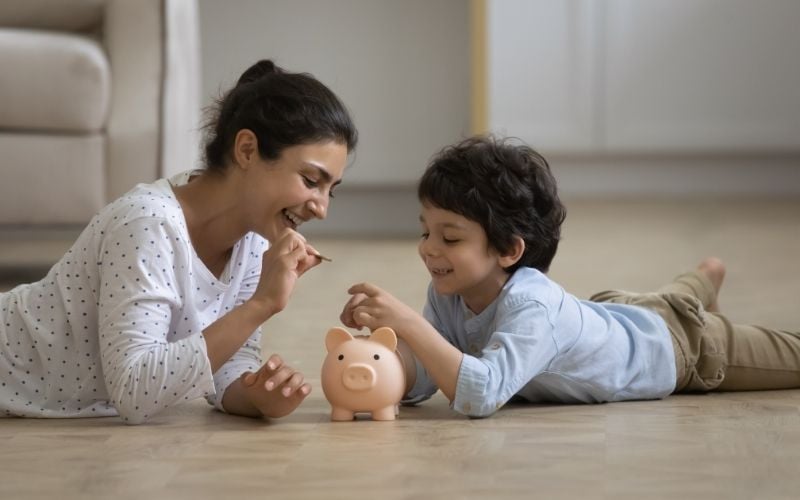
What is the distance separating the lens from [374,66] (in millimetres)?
3514

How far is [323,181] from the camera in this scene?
4.84 feet

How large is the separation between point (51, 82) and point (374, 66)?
1.36m

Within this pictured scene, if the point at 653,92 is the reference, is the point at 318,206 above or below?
above

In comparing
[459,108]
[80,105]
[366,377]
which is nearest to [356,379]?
[366,377]

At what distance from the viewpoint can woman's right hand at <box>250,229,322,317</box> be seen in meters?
1.37

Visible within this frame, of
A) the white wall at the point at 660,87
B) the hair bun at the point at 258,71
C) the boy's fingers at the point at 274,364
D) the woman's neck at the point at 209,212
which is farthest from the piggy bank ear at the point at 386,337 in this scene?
the white wall at the point at 660,87

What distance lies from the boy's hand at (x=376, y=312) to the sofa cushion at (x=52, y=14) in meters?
1.16

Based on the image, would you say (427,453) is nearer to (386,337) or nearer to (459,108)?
(386,337)

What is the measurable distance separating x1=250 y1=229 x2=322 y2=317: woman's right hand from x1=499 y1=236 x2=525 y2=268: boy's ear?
0.24m

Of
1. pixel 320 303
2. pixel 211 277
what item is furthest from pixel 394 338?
pixel 320 303

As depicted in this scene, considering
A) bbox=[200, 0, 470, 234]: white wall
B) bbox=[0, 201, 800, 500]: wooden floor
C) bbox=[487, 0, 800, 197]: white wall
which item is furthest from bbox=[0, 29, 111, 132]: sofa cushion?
bbox=[487, 0, 800, 197]: white wall

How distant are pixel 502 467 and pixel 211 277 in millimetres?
461

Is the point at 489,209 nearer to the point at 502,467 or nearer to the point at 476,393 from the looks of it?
the point at 476,393

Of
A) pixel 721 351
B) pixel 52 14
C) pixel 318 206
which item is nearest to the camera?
pixel 318 206
